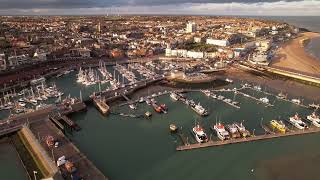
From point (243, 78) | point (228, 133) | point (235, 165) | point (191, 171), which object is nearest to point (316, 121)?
point (228, 133)

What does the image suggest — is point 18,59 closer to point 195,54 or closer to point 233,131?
point 195,54

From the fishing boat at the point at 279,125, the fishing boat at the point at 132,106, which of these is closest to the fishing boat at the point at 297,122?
the fishing boat at the point at 279,125

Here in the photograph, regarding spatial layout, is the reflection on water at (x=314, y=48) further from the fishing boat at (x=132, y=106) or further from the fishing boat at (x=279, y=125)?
the fishing boat at (x=132, y=106)

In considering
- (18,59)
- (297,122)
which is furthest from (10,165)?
(18,59)

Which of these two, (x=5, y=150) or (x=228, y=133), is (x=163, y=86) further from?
(x=5, y=150)

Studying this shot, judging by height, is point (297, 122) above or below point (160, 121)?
above

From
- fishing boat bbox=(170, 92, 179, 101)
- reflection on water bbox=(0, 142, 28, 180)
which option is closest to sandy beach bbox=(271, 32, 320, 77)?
fishing boat bbox=(170, 92, 179, 101)
